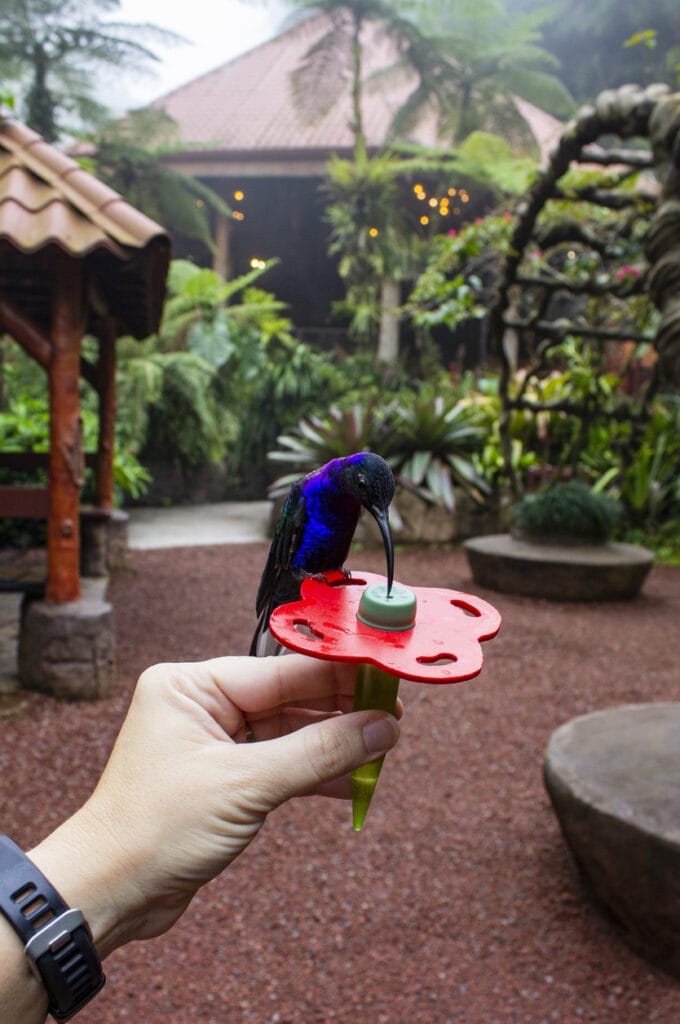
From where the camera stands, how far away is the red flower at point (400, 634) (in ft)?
1.66

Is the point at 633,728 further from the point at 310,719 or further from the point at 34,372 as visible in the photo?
the point at 34,372

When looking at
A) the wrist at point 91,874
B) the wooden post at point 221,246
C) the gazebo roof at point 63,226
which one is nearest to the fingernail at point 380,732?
the wrist at point 91,874

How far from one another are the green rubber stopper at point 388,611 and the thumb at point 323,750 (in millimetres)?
172

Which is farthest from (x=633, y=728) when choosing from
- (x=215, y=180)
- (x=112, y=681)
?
(x=215, y=180)

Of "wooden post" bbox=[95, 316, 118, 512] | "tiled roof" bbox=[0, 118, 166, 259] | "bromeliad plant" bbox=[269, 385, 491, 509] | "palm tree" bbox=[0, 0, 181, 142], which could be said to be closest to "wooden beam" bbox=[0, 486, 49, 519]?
"tiled roof" bbox=[0, 118, 166, 259]

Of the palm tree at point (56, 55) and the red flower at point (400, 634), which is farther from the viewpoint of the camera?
the palm tree at point (56, 55)

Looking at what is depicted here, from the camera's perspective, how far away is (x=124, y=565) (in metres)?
5.74

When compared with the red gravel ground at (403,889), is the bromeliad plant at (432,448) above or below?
above

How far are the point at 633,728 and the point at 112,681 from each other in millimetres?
2161

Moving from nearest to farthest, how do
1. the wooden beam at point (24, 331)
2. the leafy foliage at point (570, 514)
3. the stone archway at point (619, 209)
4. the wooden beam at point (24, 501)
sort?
the stone archway at point (619, 209) < the wooden beam at point (24, 331) < the wooden beam at point (24, 501) < the leafy foliage at point (570, 514)

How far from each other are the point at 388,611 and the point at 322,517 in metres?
0.14

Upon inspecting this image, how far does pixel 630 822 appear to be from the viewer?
1.84m

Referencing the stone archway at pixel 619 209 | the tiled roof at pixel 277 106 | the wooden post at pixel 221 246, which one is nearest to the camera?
the stone archway at pixel 619 209

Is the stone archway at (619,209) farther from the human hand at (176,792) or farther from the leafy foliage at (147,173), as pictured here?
the leafy foliage at (147,173)
